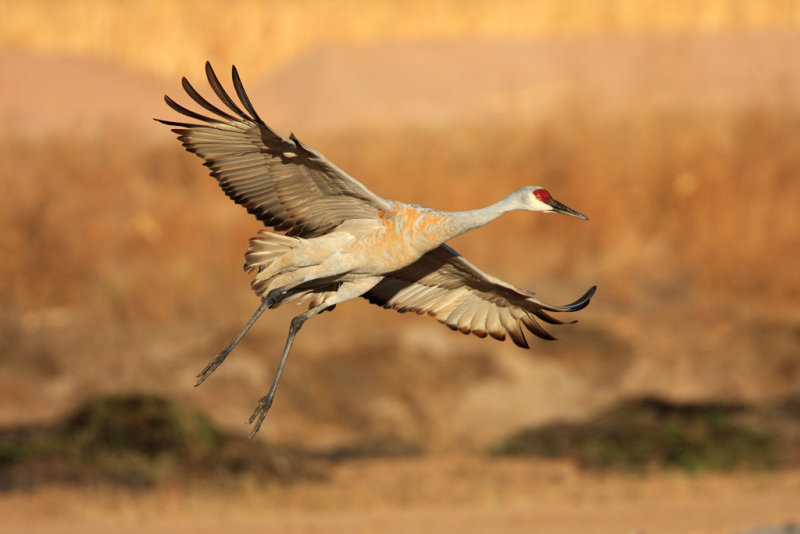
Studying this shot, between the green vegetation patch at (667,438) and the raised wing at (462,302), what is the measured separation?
5389 mm

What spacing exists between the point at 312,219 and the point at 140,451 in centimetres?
629

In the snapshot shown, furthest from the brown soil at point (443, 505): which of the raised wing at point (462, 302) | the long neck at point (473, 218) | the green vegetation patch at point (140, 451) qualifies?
the long neck at point (473, 218)

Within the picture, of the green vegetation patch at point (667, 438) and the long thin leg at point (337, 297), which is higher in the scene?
the long thin leg at point (337, 297)

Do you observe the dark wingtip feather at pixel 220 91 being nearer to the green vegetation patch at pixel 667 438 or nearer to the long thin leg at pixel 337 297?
the long thin leg at pixel 337 297

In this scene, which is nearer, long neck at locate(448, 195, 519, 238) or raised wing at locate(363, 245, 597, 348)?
long neck at locate(448, 195, 519, 238)

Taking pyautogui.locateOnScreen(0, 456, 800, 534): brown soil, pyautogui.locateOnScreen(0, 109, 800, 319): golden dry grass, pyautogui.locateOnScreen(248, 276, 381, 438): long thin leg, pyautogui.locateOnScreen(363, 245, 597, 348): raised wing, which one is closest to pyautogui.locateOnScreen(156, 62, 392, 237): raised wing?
pyautogui.locateOnScreen(248, 276, 381, 438): long thin leg

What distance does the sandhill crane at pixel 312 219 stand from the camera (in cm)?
700

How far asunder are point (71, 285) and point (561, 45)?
17433 millimetres

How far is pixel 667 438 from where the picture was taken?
1393 cm

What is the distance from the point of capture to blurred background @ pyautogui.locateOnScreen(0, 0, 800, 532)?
1445 centimetres

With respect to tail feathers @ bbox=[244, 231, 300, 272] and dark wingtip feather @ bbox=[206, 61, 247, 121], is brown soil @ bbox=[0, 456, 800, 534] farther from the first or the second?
dark wingtip feather @ bbox=[206, 61, 247, 121]

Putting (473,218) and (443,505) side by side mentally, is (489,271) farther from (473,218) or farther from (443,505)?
(473,218)

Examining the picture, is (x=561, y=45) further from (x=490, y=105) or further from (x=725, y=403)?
(x=725, y=403)

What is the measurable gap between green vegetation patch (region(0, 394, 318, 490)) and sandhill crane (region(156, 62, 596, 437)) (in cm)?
535
